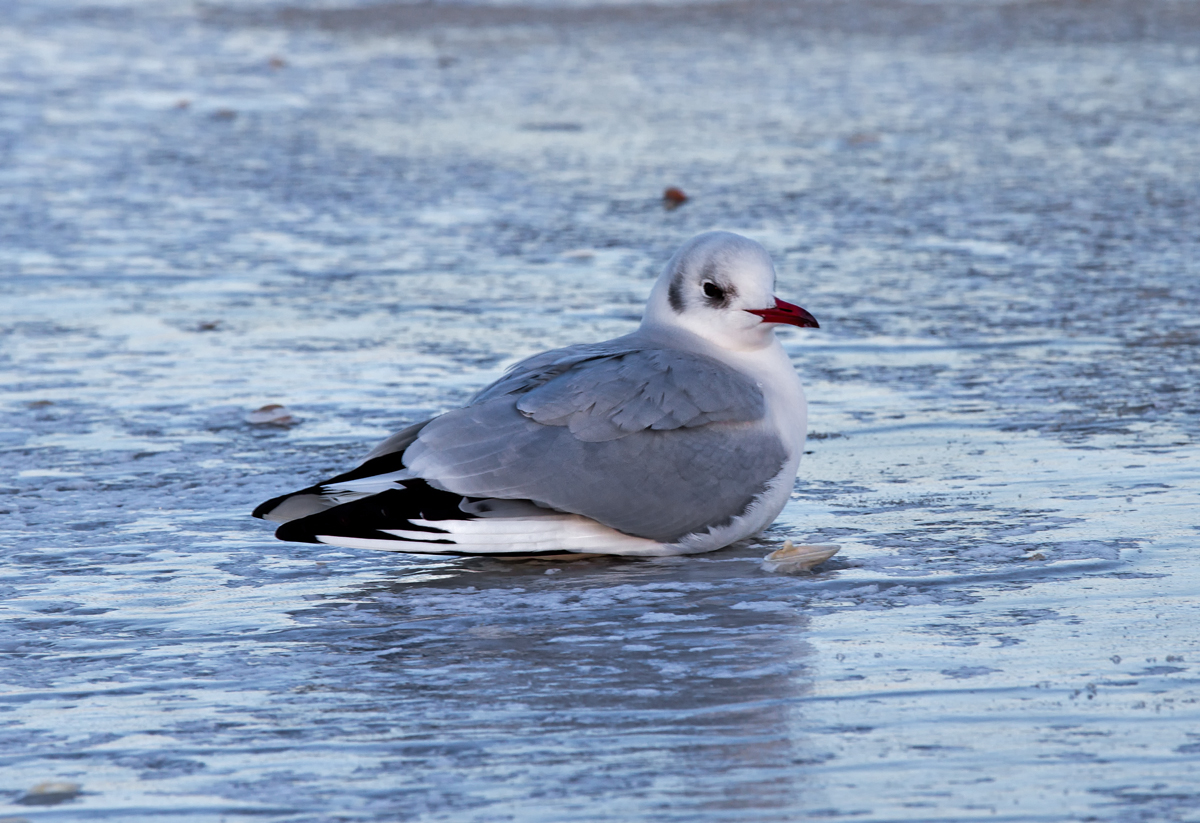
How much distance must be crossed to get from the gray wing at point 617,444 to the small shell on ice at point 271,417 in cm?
146

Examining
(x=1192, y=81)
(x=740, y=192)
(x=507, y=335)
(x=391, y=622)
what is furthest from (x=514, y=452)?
(x=1192, y=81)

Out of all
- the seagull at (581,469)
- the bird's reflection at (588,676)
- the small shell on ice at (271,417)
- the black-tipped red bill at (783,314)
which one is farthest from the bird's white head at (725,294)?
the small shell on ice at (271,417)

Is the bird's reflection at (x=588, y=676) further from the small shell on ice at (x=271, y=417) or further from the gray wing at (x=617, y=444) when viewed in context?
the small shell on ice at (x=271, y=417)

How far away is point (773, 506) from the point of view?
474 cm

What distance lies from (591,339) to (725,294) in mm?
1968

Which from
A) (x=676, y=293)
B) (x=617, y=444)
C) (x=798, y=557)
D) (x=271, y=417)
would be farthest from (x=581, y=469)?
(x=271, y=417)

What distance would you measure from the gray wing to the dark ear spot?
1.23 feet

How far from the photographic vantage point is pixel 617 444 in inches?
178

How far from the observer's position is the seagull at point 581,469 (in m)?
4.39

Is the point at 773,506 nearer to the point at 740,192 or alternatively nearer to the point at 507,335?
the point at 507,335

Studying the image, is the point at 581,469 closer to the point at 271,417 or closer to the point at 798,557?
the point at 798,557

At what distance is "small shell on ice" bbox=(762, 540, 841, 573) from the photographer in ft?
14.8

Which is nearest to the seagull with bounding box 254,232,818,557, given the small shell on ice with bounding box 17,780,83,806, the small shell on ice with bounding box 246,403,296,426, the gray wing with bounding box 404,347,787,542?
the gray wing with bounding box 404,347,787,542

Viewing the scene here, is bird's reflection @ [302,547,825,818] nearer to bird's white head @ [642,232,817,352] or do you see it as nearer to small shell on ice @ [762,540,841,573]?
small shell on ice @ [762,540,841,573]
